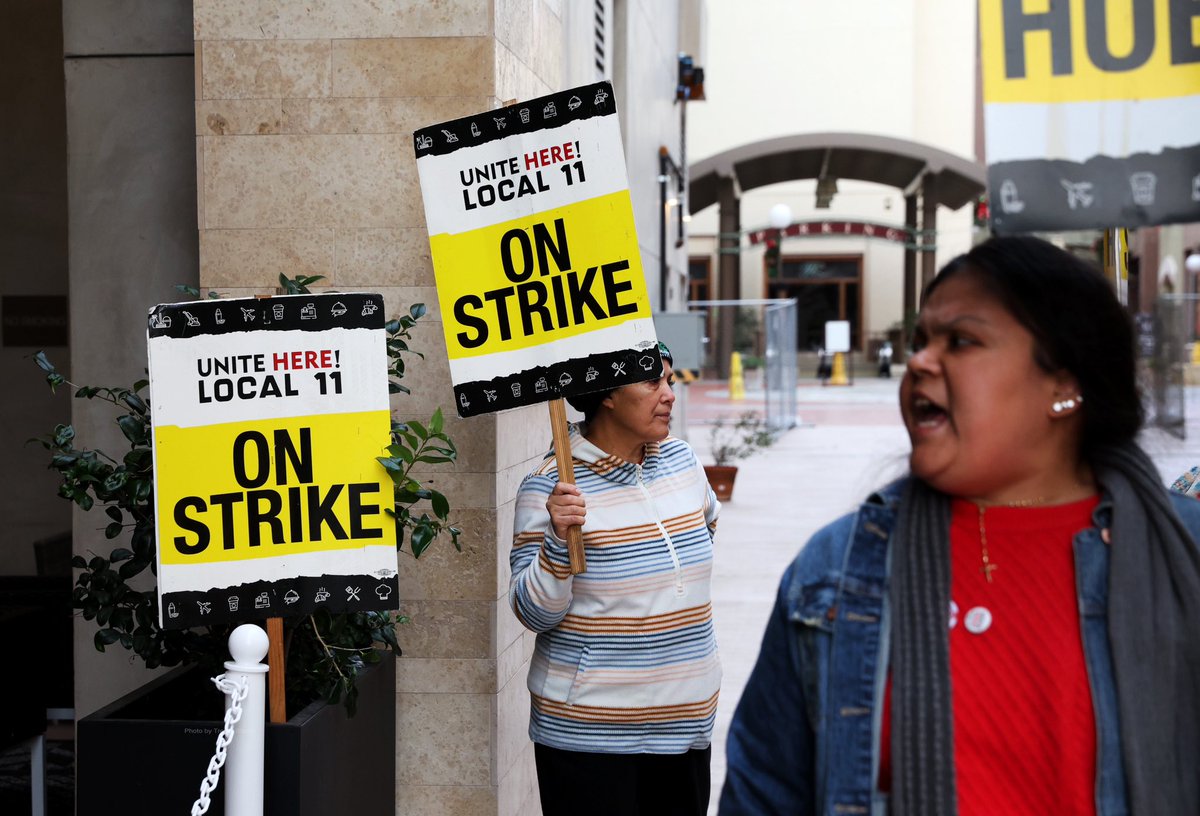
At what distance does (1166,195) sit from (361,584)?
222 cm

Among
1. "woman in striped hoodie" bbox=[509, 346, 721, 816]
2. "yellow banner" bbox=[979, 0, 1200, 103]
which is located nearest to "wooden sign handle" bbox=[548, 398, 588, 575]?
"woman in striped hoodie" bbox=[509, 346, 721, 816]

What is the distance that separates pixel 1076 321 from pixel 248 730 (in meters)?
2.29

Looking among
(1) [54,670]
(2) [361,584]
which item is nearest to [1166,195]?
(2) [361,584]

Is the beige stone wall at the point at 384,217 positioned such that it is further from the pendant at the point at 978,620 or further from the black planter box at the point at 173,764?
the pendant at the point at 978,620

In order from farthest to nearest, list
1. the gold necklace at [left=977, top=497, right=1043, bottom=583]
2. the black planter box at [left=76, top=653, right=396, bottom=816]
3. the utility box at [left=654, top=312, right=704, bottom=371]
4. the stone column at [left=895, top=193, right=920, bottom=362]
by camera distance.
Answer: the stone column at [left=895, top=193, right=920, bottom=362] < the utility box at [left=654, top=312, right=704, bottom=371] < the black planter box at [left=76, top=653, right=396, bottom=816] < the gold necklace at [left=977, top=497, right=1043, bottom=583]

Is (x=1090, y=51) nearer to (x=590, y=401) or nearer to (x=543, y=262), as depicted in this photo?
(x=543, y=262)

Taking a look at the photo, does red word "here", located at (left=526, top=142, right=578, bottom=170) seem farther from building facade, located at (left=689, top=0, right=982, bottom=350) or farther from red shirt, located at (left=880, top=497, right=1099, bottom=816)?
building facade, located at (left=689, top=0, right=982, bottom=350)

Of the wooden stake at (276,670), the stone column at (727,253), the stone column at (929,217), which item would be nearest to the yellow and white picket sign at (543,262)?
the wooden stake at (276,670)

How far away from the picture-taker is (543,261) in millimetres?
3758

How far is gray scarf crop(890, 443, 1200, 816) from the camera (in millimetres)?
1855

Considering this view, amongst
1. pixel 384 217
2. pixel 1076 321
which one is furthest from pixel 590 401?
pixel 1076 321

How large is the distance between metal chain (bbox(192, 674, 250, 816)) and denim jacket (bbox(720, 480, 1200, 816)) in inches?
63.2

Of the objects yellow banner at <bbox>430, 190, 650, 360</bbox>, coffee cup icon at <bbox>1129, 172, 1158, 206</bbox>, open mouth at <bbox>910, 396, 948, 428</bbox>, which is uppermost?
coffee cup icon at <bbox>1129, 172, 1158, 206</bbox>

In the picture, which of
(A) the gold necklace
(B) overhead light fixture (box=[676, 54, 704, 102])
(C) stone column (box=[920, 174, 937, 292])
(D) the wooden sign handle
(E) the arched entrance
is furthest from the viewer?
(C) stone column (box=[920, 174, 937, 292])
